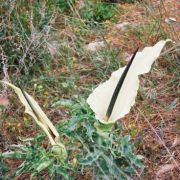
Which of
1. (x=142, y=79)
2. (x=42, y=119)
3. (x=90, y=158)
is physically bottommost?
(x=142, y=79)

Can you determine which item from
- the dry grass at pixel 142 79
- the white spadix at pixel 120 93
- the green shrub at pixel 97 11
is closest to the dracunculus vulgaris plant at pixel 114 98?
the white spadix at pixel 120 93

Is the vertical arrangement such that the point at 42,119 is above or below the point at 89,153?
above

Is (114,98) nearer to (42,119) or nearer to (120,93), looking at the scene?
(120,93)


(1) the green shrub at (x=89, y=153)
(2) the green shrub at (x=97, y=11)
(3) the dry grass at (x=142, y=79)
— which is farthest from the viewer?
(2) the green shrub at (x=97, y=11)

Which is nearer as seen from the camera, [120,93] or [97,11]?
[120,93]

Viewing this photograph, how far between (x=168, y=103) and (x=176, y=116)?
11 centimetres

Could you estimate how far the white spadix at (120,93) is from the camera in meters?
1.20

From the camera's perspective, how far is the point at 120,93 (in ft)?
4.02

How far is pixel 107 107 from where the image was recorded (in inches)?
48.4

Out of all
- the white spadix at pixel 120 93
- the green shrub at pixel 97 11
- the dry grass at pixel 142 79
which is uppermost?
the white spadix at pixel 120 93

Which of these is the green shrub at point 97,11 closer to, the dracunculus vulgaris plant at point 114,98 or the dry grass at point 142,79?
the dry grass at point 142,79

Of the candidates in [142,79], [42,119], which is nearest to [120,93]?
[42,119]

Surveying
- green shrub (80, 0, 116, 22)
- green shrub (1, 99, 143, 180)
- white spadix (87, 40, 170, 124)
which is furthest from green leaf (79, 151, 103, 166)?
green shrub (80, 0, 116, 22)

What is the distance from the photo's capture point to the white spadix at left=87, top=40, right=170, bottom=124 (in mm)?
1201
